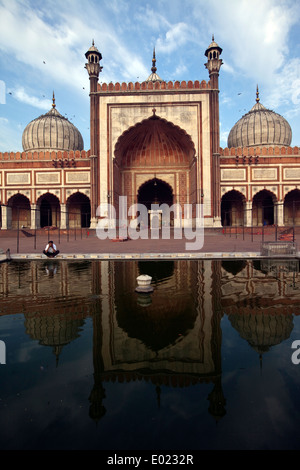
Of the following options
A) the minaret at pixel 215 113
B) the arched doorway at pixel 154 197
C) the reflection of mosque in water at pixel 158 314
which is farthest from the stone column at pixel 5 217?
the reflection of mosque in water at pixel 158 314

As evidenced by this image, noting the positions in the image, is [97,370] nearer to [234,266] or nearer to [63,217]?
[234,266]

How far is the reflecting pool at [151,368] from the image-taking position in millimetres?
1876

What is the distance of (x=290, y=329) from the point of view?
11.6 feet

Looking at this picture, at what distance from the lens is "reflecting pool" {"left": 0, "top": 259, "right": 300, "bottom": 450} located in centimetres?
188

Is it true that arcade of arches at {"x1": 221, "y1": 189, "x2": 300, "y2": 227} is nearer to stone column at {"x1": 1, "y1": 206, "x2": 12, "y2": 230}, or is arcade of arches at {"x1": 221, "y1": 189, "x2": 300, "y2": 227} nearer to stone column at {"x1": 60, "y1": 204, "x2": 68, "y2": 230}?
stone column at {"x1": 60, "y1": 204, "x2": 68, "y2": 230}

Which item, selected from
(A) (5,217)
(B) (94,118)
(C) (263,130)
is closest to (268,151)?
(C) (263,130)

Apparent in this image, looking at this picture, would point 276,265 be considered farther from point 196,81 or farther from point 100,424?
point 196,81

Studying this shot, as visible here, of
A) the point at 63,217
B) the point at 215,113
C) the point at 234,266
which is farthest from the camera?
the point at 63,217

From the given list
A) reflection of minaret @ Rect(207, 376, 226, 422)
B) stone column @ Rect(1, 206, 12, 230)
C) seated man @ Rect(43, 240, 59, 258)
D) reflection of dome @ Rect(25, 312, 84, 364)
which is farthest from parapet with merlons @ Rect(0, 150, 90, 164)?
reflection of minaret @ Rect(207, 376, 226, 422)

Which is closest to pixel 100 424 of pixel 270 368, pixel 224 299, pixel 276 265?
pixel 270 368

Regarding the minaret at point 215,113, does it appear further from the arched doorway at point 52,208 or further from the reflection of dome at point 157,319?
the reflection of dome at point 157,319

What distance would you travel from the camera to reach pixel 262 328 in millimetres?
3572

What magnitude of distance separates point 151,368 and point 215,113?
2144 cm

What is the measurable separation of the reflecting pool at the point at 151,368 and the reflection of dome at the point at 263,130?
78.0 ft
